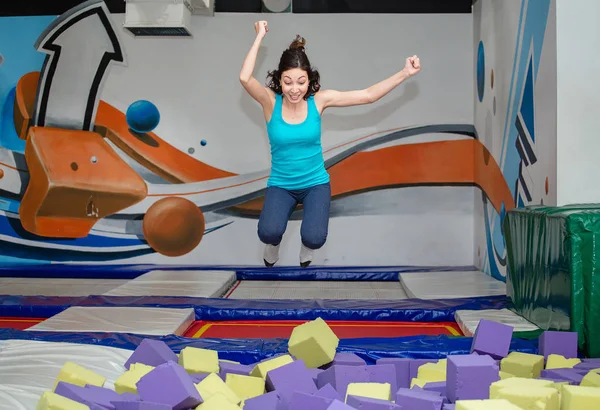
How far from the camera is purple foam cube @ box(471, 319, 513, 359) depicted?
8.90 feet

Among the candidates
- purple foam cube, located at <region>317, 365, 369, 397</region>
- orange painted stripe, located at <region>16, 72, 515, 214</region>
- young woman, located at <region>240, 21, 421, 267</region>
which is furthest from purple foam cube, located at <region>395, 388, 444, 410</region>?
orange painted stripe, located at <region>16, 72, 515, 214</region>

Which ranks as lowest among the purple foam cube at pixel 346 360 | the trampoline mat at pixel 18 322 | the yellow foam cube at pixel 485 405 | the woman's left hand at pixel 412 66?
the trampoline mat at pixel 18 322

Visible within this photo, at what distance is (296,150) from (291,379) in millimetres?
1504

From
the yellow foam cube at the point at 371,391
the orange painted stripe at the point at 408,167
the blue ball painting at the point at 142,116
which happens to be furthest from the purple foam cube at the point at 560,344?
the blue ball painting at the point at 142,116

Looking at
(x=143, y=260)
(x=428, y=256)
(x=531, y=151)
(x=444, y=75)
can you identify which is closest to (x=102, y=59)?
(x=143, y=260)

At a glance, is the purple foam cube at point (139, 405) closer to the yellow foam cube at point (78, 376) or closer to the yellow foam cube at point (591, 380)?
the yellow foam cube at point (78, 376)

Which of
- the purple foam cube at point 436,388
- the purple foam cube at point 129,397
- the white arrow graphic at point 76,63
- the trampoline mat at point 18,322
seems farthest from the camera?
the white arrow graphic at point 76,63

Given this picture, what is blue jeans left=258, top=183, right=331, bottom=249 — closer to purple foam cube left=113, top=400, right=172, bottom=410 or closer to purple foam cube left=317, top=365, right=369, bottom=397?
purple foam cube left=317, top=365, right=369, bottom=397

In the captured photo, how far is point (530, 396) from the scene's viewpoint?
6.22 ft

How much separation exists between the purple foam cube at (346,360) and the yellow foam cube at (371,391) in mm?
395

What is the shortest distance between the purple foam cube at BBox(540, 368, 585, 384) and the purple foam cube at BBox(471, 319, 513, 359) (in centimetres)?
27

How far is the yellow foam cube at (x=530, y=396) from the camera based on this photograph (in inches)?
74.6

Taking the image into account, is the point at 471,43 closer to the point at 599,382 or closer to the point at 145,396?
the point at 599,382

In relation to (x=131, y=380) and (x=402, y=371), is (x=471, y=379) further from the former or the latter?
(x=131, y=380)
